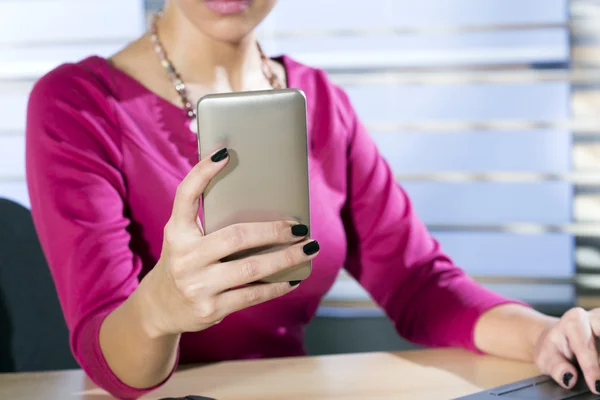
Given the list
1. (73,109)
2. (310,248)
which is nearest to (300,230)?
(310,248)

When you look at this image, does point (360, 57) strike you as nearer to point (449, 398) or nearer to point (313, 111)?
point (313, 111)

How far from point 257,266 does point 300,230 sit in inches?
2.4

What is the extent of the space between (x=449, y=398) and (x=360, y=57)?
1533mm

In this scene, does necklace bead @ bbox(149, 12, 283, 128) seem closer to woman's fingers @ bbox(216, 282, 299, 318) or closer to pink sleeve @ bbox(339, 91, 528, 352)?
pink sleeve @ bbox(339, 91, 528, 352)

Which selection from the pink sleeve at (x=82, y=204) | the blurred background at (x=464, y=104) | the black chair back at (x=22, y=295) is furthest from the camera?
the blurred background at (x=464, y=104)

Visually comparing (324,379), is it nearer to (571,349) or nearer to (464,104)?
(571,349)

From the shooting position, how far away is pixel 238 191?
878mm

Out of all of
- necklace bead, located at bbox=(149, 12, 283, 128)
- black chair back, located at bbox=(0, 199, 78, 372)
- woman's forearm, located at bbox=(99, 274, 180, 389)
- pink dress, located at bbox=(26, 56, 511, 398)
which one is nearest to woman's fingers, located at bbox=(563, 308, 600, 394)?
pink dress, located at bbox=(26, 56, 511, 398)

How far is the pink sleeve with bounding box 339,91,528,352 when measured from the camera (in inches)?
53.1

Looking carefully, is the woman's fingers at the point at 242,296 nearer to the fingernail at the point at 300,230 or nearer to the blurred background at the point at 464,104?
the fingernail at the point at 300,230

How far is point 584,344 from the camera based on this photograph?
1.09m

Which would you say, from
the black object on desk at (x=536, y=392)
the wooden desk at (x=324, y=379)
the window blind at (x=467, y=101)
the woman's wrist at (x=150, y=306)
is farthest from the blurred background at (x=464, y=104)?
the woman's wrist at (x=150, y=306)

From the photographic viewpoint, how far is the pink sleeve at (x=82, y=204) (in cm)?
108

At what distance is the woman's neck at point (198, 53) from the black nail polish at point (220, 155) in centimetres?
53
